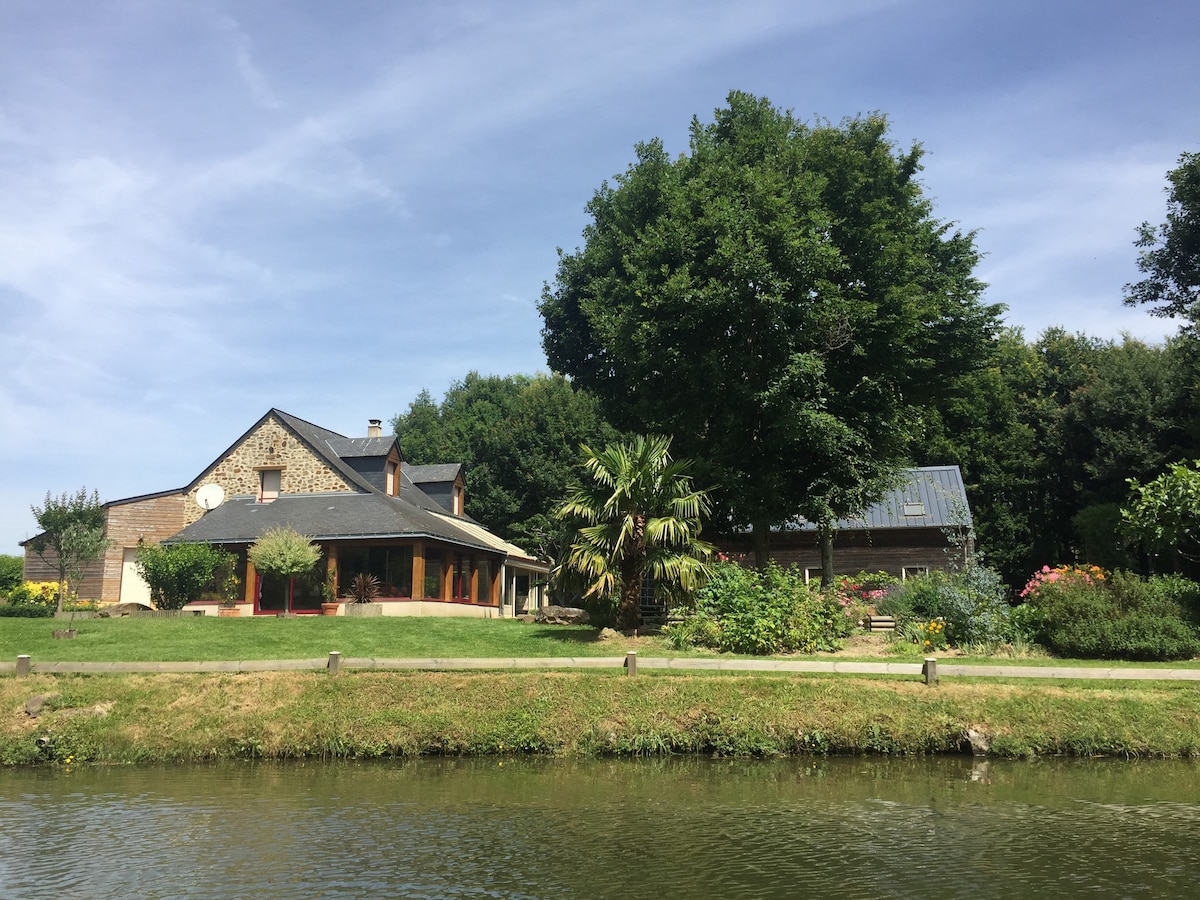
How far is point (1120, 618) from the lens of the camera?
19688 mm

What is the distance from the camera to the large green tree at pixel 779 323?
25094 mm

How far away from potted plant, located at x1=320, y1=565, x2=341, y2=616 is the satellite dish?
7.61m

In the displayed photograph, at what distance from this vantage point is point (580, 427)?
168ft

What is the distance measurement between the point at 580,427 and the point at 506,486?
5701mm

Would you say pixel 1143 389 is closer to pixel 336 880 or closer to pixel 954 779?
pixel 954 779

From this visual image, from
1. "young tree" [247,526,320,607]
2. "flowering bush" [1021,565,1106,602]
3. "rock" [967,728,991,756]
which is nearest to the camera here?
"rock" [967,728,991,756]

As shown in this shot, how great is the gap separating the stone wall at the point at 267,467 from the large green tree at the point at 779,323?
13.3m

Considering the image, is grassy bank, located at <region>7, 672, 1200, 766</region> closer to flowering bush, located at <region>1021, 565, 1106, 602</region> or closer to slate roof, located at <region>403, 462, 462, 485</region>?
flowering bush, located at <region>1021, 565, 1106, 602</region>

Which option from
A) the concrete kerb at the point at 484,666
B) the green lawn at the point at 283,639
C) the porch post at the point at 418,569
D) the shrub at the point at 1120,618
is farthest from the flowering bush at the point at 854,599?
the porch post at the point at 418,569

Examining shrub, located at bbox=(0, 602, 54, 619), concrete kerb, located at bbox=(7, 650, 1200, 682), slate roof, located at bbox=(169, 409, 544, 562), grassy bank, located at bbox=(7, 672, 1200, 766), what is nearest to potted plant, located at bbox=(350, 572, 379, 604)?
→ slate roof, located at bbox=(169, 409, 544, 562)

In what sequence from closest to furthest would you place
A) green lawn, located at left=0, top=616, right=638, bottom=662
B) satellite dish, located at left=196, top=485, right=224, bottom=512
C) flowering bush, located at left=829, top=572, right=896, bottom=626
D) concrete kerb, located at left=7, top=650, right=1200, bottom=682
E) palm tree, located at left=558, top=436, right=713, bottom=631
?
1. concrete kerb, located at left=7, top=650, right=1200, bottom=682
2. green lawn, located at left=0, top=616, right=638, bottom=662
3. palm tree, located at left=558, top=436, right=713, bottom=631
4. flowering bush, located at left=829, top=572, right=896, bottom=626
5. satellite dish, located at left=196, top=485, right=224, bottom=512

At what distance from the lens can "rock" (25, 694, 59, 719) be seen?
16031mm

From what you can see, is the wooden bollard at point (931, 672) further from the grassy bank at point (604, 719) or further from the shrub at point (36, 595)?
the shrub at point (36, 595)

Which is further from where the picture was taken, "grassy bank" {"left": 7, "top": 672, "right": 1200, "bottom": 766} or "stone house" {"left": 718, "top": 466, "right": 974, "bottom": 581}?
"stone house" {"left": 718, "top": 466, "right": 974, "bottom": 581}
